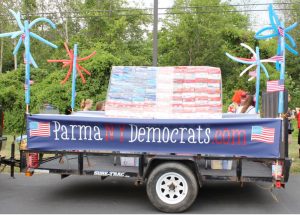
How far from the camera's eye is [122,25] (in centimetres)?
2778

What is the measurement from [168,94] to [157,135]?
29.6 inches

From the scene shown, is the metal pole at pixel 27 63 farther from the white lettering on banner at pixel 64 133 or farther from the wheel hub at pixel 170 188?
the wheel hub at pixel 170 188

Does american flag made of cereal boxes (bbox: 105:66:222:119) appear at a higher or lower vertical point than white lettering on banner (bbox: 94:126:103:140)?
higher

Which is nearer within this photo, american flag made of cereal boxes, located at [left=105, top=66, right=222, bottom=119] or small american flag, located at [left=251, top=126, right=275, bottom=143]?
small american flag, located at [left=251, top=126, right=275, bottom=143]

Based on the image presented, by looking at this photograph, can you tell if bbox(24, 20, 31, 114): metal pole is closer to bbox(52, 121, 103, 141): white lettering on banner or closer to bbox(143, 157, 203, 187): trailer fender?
bbox(52, 121, 103, 141): white lettering on banner

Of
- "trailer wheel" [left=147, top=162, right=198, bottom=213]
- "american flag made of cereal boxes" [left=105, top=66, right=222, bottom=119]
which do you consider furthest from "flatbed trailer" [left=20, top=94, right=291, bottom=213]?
"american flag made of cereal boxes" [left=105, top=66, right=222, bottom=119]

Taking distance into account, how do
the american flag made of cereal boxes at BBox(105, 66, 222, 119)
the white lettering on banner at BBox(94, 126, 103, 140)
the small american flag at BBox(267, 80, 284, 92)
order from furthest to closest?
the american flag made of cereal boxes at BBox(105, 66, 222, 119) → the white lettering on banner at BBox(94, 126, 103, 140) → the small american flag at BBox(267, 80, 284, 92)

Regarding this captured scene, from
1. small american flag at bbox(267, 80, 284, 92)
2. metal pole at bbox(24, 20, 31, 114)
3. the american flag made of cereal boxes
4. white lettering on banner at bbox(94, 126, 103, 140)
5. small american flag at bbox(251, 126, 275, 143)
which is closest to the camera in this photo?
small american flag at bbox(251, 126, 275, 143)

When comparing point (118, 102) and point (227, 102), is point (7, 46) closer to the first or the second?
point (227, 102)

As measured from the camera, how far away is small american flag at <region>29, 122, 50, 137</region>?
6.27m

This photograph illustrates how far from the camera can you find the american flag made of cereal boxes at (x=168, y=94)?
6.33m

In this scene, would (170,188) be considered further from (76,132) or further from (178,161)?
(76,132)

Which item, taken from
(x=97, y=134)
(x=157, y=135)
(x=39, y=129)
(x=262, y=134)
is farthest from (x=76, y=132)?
(x=262, y=134)

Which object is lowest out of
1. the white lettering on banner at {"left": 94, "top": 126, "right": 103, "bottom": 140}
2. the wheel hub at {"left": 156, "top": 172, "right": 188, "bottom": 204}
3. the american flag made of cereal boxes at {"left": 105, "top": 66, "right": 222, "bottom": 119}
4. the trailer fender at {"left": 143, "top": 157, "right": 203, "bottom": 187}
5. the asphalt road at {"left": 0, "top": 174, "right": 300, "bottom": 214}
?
the asphalt road at {"left": 0, "top": 174, "right": 300, "bottom": 214}
